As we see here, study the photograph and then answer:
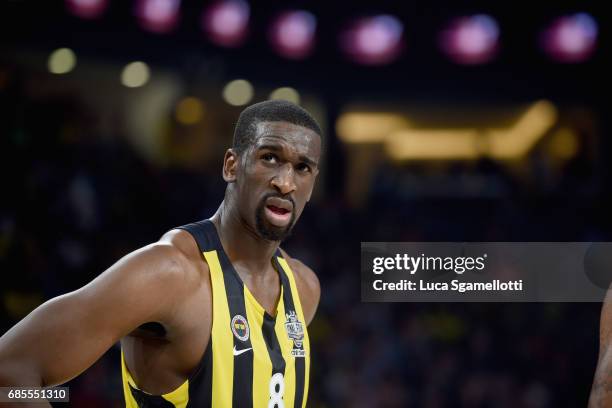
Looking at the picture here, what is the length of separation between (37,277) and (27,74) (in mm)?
4569

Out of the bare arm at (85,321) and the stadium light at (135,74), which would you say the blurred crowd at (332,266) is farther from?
the bare arm at (85,321)

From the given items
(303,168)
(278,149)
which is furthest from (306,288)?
(278,149)

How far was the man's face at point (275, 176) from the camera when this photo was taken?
2834 mm

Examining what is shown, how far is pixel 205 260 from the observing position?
109 inches

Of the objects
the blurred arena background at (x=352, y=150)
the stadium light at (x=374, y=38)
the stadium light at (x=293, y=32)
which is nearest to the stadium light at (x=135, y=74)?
the blurred arena background at (x=352, y=150)

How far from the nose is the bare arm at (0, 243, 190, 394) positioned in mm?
559

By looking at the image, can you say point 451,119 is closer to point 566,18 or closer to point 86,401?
point 566,18

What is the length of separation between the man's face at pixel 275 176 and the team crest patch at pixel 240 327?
35 cm

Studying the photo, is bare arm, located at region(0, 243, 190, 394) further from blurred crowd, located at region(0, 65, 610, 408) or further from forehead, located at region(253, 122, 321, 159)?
blurred crowd, located at region(0, 65, 610, 408)

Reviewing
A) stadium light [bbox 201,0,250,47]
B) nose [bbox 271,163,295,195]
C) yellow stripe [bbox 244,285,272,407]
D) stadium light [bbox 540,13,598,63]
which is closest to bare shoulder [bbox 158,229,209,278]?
yellow stripe [bbox 244,285,272,407]

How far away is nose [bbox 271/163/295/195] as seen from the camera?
280 cm

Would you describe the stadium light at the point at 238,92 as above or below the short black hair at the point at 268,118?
above

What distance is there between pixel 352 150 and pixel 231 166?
1043 centimetres

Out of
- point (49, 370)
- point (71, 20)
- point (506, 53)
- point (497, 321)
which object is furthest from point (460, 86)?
point (49, 370)
